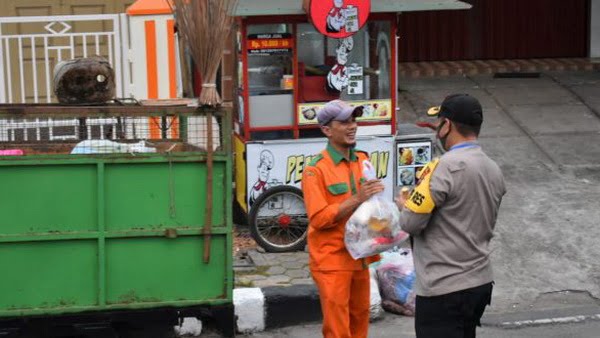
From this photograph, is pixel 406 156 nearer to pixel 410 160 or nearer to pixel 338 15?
pixel 410 160

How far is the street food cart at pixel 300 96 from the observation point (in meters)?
8.67

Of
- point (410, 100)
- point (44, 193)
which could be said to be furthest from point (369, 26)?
point (44, 193)

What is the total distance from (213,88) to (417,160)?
12.4 feet

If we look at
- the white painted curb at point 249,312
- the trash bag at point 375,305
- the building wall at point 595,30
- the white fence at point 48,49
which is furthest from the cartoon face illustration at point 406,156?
the building wall at point 595,30

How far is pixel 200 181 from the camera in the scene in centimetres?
566

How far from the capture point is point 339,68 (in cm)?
899

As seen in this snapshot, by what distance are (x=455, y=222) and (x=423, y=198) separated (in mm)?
197

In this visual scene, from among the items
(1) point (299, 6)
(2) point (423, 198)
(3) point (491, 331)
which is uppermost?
(1) point (299, 6)

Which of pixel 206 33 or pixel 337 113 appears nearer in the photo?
pixel 337 113

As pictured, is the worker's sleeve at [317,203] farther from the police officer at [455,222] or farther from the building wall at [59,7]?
the building wall at [59,7]

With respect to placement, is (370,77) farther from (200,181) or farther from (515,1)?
(515,1)

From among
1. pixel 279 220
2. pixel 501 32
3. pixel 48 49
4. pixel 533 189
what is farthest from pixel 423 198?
pixel 501 32

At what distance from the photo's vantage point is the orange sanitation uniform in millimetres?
5355

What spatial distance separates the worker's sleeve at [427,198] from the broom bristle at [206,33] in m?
1.54
